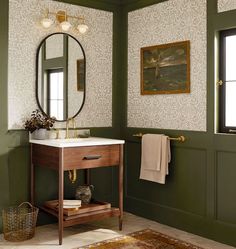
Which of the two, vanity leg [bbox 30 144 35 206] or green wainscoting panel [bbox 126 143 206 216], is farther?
vanity leg [bbox 30 144 35 206]

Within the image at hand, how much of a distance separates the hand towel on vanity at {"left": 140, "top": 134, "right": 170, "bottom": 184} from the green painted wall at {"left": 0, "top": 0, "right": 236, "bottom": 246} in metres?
0.11

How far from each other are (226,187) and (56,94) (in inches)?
71.6

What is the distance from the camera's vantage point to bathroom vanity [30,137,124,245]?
321 centimetres

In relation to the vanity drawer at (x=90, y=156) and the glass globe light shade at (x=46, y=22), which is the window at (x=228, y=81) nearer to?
the vanity drawer at (x=90, y=156)

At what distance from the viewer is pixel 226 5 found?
10.6ft

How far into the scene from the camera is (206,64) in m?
3.39

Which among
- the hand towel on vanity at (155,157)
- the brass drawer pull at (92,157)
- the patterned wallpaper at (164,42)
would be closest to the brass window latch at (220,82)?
the patterned wallpaper at (164,42)

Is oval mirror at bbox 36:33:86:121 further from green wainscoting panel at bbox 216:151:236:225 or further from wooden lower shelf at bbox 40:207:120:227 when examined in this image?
green wainscoting panel at bbox 216:151:236:225

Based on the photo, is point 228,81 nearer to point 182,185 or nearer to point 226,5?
point 226,5

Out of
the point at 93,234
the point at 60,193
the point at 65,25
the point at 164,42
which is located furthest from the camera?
the point at 164,42

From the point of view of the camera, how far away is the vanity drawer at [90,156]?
3250 mm

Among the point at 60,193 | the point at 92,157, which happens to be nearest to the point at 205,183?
the point at 92,157

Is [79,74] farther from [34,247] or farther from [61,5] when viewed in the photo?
[34,247]

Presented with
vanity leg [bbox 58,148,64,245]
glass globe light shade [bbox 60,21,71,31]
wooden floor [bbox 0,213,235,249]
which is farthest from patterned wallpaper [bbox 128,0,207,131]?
vanity leg [bbox 58,148,64,245]
